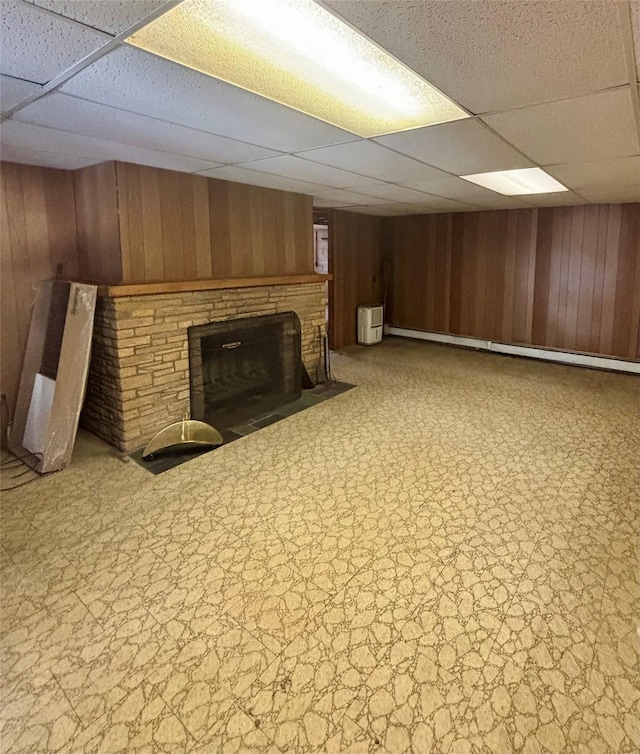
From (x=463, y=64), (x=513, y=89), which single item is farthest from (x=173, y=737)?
(x=513, y=89)

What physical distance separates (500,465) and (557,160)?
2.15 m

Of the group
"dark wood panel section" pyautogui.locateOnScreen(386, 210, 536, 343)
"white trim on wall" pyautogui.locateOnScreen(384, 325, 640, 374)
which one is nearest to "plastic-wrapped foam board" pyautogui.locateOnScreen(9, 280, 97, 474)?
"dark wood panel section" pyautogui.locateOnScreen(386, 210, 536, 343)

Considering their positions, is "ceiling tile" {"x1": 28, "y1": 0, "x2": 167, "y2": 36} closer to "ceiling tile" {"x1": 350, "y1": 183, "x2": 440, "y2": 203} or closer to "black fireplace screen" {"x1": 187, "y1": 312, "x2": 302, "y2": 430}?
"black fireplace screen" {"x1": 187, "y1": 312, "x2": 302, "y2": 430}

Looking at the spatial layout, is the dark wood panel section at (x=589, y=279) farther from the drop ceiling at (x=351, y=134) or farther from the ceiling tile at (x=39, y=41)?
the ceiling tile at (x=39, y=41)

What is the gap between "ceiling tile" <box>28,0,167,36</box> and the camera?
4.17 ft

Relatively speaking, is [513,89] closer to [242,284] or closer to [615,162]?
[615,162]

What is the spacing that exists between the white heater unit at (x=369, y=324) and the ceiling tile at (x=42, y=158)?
15.3 feet

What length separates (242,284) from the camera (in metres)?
4.17

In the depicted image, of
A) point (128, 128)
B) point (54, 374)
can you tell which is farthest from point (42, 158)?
point (54, 374)

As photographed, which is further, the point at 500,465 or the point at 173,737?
the point at 500,465

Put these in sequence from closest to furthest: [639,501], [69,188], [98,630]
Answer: [98,630]
[639,501]
[69,188]

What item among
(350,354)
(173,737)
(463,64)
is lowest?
(173,737)

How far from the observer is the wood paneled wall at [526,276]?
5855 mm

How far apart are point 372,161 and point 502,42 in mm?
1869
